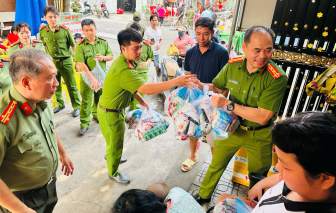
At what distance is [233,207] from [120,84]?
154 centimetres

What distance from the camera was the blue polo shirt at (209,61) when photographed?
276 cm

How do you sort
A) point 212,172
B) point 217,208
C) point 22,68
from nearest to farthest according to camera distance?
point 22,68 → point 217,208 → point 212,172

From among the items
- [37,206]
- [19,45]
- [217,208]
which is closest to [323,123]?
[217,208]

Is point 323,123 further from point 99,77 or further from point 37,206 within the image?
point 99,77

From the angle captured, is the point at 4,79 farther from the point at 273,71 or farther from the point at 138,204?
the point at 273,71

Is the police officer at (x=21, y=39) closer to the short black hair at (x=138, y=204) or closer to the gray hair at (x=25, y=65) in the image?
the gray hair at (x=25, y=65)

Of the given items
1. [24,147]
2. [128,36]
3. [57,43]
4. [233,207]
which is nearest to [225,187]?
[233,207]

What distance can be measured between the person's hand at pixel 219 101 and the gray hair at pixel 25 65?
138 cm

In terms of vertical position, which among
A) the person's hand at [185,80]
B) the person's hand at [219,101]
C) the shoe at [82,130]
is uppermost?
the person's hand at [185,80]

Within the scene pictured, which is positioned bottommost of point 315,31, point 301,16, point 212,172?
point 212,172

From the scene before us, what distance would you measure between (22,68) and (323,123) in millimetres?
1676

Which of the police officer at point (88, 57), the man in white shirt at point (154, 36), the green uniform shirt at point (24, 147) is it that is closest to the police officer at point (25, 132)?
the green uniform shirt at point (24, 147)

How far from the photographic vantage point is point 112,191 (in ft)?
8.98

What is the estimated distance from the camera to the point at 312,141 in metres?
0.85
